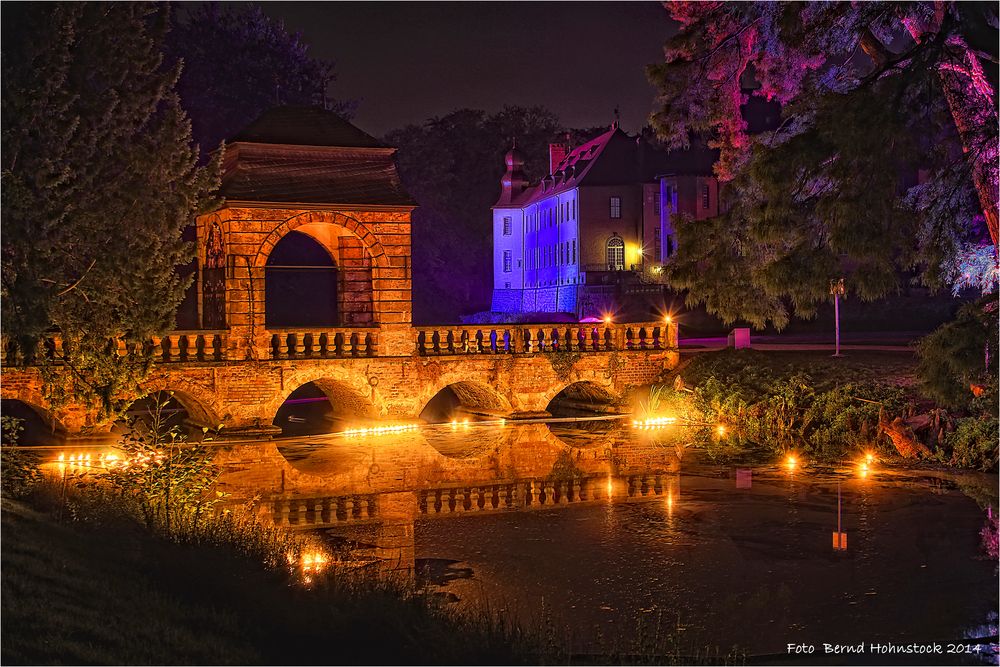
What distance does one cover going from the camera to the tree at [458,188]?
61.2m

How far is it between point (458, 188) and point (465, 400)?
4777 centimetres

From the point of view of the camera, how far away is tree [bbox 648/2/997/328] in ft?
41.8

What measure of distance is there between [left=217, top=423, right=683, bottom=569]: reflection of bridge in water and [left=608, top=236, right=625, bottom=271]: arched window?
3652cm

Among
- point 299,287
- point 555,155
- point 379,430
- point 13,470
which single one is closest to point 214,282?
point 379,430

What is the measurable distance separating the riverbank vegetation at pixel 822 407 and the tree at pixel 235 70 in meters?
17.7

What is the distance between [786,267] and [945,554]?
4055 mm

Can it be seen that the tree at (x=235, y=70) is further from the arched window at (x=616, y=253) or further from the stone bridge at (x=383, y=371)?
the arched window at (x=616, y=253)

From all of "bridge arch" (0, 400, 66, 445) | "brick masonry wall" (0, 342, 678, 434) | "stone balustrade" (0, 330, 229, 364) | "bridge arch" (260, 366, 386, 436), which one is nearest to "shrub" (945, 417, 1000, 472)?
"brick masonry wall" (0, 342, 678, 434)

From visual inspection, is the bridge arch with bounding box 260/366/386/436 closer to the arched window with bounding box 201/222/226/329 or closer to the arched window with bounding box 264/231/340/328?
the arched window with bounding box 201/222/226/329

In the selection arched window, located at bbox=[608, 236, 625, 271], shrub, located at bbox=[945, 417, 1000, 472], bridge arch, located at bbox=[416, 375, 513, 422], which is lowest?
shrub, located at bbox=[945, 417, 1000, 472]

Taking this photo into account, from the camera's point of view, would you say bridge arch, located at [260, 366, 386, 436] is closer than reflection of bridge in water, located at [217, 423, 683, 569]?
No

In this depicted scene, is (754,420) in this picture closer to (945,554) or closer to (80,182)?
(945,554)

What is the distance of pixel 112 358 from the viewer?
792 inches

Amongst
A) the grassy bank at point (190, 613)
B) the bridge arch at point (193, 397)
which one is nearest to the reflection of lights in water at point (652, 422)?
the bridge arch at point (193, 397)
